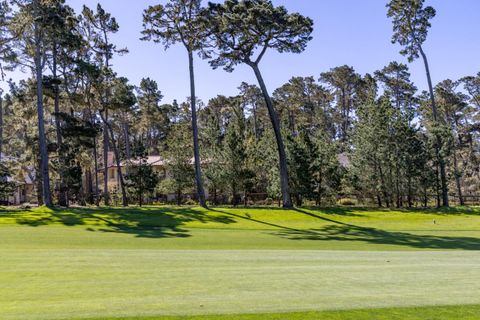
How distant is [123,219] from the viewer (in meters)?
27.1

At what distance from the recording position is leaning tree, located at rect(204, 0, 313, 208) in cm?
3366

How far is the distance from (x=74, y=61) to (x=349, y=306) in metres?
37.2

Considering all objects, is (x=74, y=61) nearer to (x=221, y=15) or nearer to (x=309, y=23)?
(x=221, y=15)

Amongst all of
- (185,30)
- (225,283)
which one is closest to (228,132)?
(185,30)

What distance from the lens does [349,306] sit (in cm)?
659

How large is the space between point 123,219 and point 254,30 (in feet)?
55.8

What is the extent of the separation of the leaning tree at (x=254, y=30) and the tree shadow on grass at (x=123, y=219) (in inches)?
367

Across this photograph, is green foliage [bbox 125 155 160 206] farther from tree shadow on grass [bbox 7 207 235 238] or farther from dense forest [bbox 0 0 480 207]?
tree shadow on grass [bbox 7 207 235 238]

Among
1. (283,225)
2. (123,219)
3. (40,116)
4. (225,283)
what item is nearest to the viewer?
(225,283)

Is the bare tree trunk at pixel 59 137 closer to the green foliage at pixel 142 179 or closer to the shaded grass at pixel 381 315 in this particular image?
the green foliage at pixel 142 179

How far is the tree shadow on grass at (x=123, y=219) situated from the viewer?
78.2 feet

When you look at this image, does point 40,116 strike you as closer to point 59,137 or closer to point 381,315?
point 59,137

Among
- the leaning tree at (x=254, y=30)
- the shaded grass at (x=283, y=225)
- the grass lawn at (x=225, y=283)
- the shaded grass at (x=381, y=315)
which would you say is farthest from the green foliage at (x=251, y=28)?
the shaded grass at (x=381, y=315)

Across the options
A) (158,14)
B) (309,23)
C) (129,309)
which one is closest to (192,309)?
(129,309)
